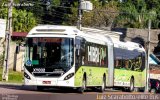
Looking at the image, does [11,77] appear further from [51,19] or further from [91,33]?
[51,19]

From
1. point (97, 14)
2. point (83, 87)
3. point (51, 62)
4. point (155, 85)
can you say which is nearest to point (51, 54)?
point (51, 62)

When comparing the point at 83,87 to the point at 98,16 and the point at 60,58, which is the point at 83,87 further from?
the point at 98,16

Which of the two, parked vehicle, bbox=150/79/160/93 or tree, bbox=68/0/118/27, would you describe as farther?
tree, bbox=68/0/118/27

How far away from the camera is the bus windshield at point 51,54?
84.2 feet

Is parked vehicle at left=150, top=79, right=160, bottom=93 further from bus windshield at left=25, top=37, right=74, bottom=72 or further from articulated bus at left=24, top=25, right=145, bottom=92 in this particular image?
bus windshield at left=25, top=37, right=74, bottom=72

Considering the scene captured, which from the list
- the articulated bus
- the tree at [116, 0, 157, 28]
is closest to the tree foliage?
the tree at [116, 0, 157, 28]

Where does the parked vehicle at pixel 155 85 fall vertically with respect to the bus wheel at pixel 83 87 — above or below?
below

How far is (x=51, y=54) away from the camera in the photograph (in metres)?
25.8

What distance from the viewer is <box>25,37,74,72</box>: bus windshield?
84.2 feet

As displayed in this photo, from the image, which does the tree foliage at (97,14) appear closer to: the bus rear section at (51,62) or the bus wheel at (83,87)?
the bus wheel at (83,87)

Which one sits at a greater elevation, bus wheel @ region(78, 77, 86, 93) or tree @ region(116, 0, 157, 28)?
bus wheel @ region(78, 77, 86, 93)

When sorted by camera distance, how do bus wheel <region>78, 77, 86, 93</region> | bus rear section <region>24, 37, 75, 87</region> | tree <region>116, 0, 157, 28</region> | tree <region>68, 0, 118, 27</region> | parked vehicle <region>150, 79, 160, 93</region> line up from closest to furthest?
bus rear section <region>24, 37, 75, 87</region>, bus wheel <region>78, 77, 86, 93</region>, parked vehicle <region>150, 79, 160, 93</region>, tree <region>116, 0, 157, 28</region>, tree <region>68, 0, 118, 27</region>

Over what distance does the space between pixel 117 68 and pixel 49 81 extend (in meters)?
8.56

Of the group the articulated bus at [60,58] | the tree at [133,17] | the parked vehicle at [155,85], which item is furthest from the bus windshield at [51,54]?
the tree at [133,17]
